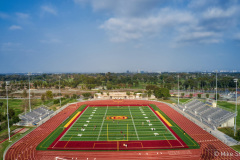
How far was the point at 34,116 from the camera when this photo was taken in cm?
4069

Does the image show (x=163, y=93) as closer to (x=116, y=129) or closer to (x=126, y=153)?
(x=116, y=129)

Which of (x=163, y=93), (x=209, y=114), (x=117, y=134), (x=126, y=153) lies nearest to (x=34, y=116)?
(x=117, y=134)

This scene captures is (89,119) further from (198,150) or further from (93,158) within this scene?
(198,150)

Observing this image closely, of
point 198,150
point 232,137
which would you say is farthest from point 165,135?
point 232,137

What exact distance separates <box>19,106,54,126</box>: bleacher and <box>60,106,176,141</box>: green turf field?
9.00 m

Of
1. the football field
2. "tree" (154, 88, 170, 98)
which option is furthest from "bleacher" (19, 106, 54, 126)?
"tree" (154, 88, 170, 98)

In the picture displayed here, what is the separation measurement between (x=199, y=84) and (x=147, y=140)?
99.9 m

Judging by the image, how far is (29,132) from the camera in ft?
107

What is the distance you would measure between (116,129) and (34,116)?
66.9ft

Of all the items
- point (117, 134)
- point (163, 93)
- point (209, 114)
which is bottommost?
point (117, 134)

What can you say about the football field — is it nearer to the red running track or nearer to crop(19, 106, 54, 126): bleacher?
the red running track

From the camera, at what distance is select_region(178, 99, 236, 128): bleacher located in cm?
3575

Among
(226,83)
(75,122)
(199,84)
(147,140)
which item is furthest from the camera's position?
(199,84)

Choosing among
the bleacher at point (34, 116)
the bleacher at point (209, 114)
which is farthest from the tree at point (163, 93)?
the bleacher at point (34, 116)
